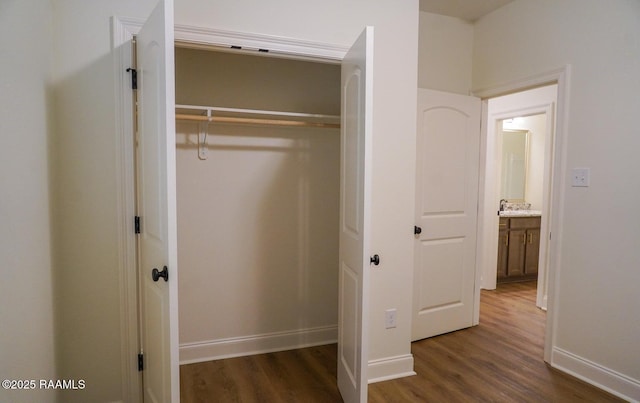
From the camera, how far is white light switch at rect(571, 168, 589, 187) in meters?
2.36

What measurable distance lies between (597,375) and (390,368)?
134 cm

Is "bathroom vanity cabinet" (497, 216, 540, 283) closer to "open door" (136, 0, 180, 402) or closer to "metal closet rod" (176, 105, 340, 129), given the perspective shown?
"metal closet rod" (176, 105, 340, 129)

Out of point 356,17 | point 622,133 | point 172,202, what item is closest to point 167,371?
point 172,202

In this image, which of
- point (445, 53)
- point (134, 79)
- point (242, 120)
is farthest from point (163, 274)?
point (445, 53)

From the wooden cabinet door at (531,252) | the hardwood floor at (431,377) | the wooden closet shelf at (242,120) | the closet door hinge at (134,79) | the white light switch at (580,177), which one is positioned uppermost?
the closet door hinge at (134,79)

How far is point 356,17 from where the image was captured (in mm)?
2182

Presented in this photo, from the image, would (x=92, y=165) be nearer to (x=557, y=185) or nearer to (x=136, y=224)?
(x=136, y=224)

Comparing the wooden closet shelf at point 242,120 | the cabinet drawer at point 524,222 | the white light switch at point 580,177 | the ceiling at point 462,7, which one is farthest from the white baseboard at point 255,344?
the cabinet drawer at point 524,222

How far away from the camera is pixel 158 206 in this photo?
1471 millimetres

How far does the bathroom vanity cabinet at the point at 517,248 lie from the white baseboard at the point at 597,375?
2.10 m

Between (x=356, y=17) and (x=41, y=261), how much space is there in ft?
7.02

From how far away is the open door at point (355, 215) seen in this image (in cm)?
165

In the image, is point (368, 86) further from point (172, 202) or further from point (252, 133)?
point (252, 133)

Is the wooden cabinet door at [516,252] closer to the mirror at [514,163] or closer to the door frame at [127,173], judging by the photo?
the mirror at [514,163]
